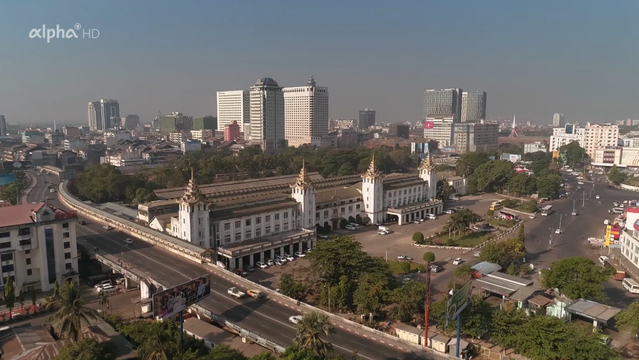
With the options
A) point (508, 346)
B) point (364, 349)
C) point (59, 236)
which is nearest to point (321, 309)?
point (364, 349)

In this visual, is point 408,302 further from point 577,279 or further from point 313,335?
point 577,279

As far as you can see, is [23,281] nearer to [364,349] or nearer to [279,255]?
[279,255]

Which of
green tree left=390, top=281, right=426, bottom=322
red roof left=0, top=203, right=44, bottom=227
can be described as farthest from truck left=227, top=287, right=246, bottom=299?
red roof left=0, top=203, right=44, bottom=227

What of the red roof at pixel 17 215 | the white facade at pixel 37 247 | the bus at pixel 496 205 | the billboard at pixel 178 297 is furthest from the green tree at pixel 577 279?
the red roof at pixel 17 215

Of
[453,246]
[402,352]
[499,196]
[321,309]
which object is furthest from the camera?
[499,196]

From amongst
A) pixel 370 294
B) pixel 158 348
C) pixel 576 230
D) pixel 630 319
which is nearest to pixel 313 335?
pixel 158 348

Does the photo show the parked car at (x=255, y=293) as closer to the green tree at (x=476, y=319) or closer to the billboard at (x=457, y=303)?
the billboard at (x=457, y=303)
